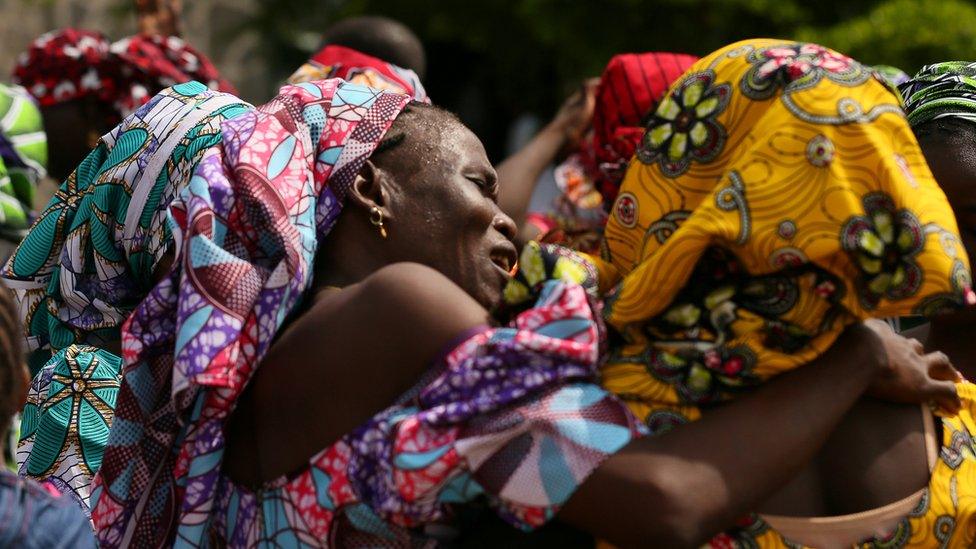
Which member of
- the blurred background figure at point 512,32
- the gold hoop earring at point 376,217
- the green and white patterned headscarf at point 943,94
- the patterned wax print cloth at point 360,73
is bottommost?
the blurred background figure at point 512,32

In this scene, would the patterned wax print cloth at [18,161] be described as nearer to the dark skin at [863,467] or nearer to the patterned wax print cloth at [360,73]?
the patterned wax print cloth at [360,73]

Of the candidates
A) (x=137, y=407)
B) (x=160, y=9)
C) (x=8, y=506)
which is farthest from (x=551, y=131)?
(x=8, y=506)

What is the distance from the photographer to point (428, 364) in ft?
6.98

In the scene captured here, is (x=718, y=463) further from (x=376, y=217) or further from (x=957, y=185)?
(x=957, y=185)

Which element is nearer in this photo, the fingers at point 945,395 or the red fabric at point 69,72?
the fingers at point 945,395

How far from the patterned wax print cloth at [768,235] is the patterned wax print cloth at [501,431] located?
99mm

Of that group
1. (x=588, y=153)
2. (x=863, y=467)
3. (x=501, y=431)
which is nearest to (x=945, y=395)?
(x=863, y=467)

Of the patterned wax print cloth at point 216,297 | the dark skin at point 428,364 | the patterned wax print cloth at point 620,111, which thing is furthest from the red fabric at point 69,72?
the dark skin at point 428,364

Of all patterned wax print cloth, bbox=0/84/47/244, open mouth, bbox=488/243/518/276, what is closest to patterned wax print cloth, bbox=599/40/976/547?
open mouth, bbox=488/243/518/276

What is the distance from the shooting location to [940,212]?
1.99 meters

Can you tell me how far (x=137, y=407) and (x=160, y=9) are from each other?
3930mm

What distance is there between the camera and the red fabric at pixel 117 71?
16.6ft

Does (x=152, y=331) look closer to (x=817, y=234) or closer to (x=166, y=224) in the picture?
(x=166, y=224)

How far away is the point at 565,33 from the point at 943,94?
522 cm
